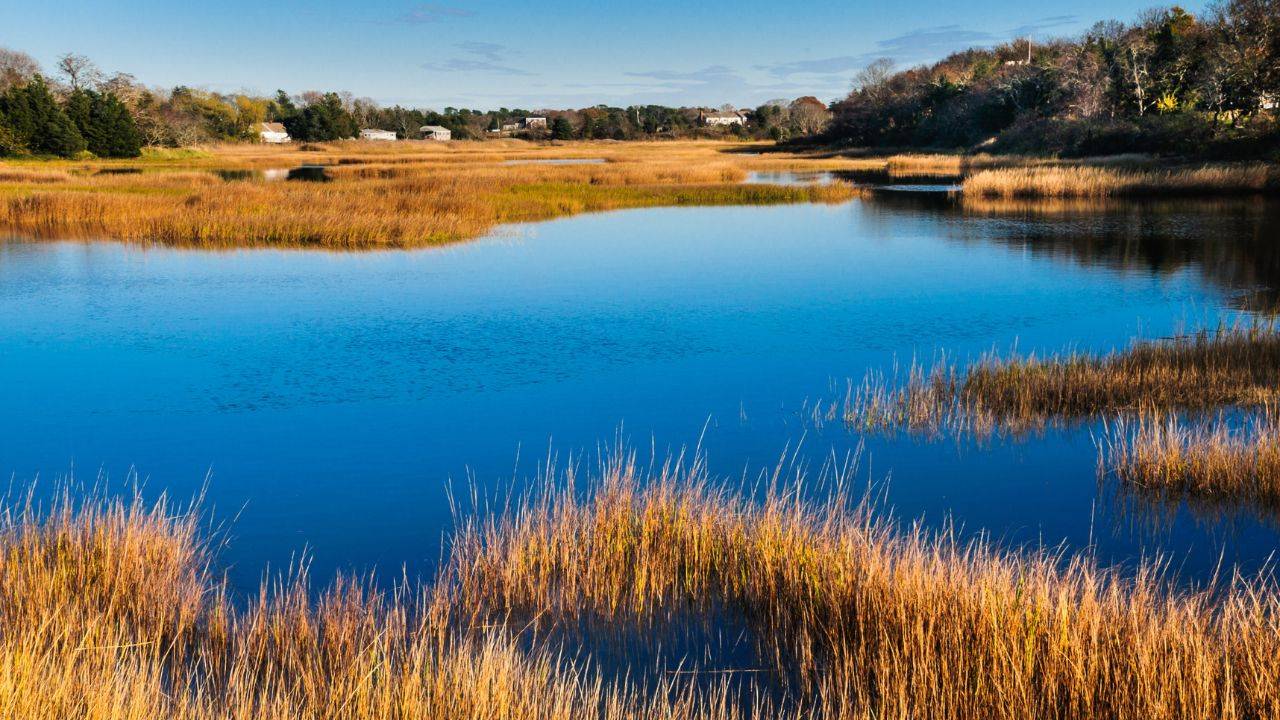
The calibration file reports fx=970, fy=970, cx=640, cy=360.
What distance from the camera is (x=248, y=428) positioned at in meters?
10.4

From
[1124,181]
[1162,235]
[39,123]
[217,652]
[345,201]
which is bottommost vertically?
[217,652]

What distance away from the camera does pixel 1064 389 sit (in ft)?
34.8

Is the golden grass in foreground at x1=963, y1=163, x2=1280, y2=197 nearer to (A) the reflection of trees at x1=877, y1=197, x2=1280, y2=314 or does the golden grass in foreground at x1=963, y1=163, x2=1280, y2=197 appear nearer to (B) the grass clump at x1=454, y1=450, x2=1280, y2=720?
(A) the reflection of trees at x1=877, y1=197, x2=1280, y2=314

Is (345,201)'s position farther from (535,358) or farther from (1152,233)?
(1152,233)

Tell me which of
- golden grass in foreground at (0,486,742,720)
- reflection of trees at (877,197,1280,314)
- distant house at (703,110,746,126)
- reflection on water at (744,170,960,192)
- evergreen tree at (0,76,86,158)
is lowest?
golden grass in foreground at (0,486,742,720)

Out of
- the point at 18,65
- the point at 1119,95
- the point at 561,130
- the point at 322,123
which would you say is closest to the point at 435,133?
the point at 561,130

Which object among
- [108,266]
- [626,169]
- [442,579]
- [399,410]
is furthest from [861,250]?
[626,169]

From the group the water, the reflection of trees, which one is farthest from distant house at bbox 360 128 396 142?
the water

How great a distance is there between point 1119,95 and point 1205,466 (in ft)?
175

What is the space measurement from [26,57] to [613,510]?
4470 inches

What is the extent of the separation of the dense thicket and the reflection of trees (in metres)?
8.99

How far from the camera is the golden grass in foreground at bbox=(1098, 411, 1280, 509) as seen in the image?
299 inches

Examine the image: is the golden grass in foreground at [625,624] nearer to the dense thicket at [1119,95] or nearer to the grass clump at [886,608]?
the grass clump at [886,608]

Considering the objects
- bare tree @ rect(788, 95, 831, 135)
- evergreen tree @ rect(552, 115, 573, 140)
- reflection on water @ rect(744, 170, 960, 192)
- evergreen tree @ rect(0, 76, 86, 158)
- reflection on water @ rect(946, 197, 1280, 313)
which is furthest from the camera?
evergreen tree @ rect(552, 115, 573, 140)
